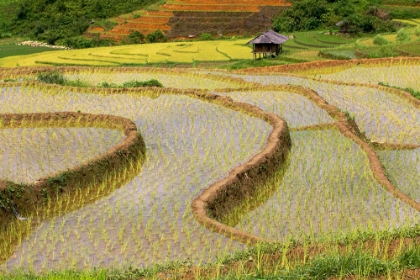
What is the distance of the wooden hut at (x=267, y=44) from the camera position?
987 inches

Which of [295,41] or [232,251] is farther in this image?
[295,41]

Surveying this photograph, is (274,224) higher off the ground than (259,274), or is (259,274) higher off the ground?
(259,274)

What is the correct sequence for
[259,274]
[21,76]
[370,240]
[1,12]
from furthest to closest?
[1,12] < [21,76] < [370,240] < [259,274]

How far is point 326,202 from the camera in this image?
7145mm

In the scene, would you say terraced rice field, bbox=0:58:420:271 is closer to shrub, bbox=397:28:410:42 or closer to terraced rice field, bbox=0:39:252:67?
shrub, bbox=397:28:410:42

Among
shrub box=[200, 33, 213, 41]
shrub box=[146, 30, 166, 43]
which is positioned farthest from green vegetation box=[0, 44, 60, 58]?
shrub box=[200, 33, 213, 41]

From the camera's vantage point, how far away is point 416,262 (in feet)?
15.7

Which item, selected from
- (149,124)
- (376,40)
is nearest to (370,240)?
(149,124)

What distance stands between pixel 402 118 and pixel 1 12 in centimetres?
3862

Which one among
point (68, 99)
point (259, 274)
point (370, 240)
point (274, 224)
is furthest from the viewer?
point (68, 99)

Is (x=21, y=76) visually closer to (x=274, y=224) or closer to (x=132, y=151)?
(x=132, y=151)

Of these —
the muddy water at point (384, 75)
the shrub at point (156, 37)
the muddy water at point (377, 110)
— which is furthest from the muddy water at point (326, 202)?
the shrub at point (156, 37)

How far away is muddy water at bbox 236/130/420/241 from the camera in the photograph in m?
6.52

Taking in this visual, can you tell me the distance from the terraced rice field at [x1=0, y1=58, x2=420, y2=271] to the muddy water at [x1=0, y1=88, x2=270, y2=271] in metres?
0.02
